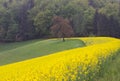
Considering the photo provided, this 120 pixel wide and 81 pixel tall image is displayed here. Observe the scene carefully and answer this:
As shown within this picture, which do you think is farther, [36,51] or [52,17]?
[52,17]

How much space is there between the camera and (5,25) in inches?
3125

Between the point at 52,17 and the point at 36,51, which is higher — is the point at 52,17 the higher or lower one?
the lower one

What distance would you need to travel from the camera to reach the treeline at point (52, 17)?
6975cm

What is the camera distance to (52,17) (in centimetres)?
7762

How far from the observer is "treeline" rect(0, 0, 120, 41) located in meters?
69.8

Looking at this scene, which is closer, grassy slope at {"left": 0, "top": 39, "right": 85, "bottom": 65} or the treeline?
grassy slope at {"left": 0, "top": 39, "right": 85, "bottom": 65}

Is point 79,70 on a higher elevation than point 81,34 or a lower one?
higher

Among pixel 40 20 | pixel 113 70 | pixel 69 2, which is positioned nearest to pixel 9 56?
pixel 113 70

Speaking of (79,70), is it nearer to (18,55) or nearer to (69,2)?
(18,55)

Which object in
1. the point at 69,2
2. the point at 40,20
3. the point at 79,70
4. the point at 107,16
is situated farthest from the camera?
the point at 69,2

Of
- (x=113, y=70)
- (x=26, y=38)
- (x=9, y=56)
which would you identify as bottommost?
(x=26, y=38)

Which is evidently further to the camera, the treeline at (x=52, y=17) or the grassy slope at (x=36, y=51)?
the treeline at (x=52, y=17)

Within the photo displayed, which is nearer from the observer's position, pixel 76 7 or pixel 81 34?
pixel 81 34

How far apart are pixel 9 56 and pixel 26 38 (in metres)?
37.0
